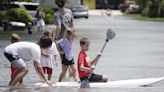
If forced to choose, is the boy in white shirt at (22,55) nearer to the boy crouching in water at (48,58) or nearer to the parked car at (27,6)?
the boy crouching in water at (48,58)

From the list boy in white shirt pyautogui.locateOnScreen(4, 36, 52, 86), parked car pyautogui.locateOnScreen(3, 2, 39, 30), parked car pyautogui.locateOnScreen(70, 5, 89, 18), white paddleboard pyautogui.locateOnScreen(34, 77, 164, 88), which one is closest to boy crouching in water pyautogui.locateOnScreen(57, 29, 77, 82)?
white paddleboard pyautogui.locateOnScreen(34, 77, 164, 88)

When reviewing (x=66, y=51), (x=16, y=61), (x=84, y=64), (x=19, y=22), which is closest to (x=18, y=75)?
(x=16, y=61)

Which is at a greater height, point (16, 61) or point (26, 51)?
point (26, 51)

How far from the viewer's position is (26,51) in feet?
45.3

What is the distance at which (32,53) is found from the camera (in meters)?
13.7

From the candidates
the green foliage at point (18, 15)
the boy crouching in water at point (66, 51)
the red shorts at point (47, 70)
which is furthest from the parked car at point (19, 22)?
the red shorts at point (47, 70)

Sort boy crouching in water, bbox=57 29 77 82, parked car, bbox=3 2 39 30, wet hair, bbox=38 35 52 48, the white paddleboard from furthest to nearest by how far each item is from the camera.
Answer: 1. parked car, bbox=3 2 39 30
2. boy crouching in water, bbox=57 29 77 82
3. wet hair, bbox=38 35 52 48
4. the white paddleboard

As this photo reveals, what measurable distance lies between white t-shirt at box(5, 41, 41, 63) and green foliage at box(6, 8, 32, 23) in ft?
103

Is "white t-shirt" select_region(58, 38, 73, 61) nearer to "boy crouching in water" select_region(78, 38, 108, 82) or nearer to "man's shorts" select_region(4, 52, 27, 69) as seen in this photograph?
"boy crouching in water" select_region(78, 38, 108, 82)

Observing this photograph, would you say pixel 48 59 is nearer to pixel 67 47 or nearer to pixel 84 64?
pixel 67 47

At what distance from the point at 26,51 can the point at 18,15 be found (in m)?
32.0

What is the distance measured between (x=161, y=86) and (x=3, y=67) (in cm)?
577

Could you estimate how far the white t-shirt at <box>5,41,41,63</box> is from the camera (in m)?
13.7

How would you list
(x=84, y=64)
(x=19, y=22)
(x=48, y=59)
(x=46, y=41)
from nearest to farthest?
(x=84, y=64), (x=46, y=41), (x=48, y=59), (x=19, y=22)
